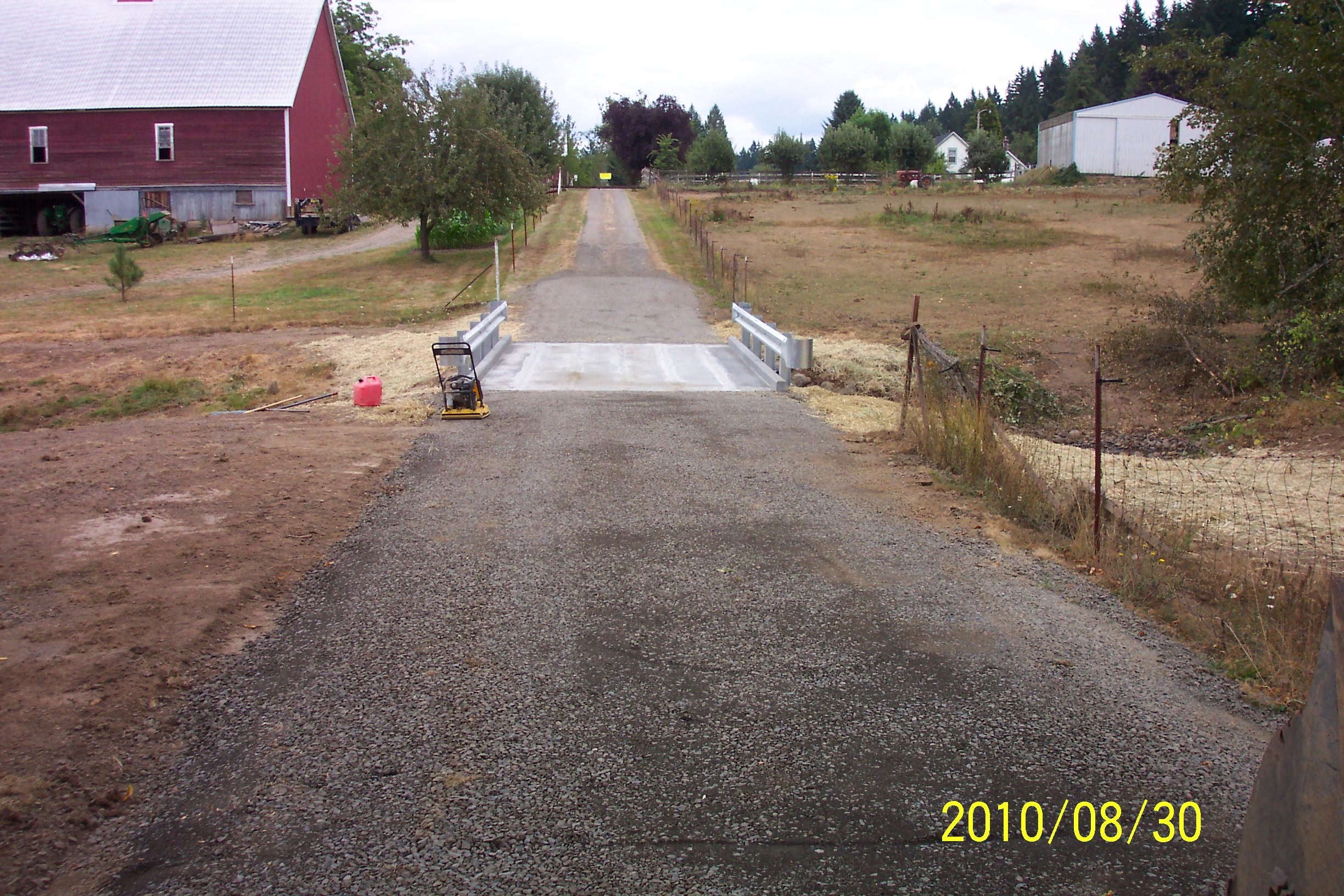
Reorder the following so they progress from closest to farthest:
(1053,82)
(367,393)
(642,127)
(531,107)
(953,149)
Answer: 1. (367,393)
2. (531,107)
3. (642,127)
4. (953,149)
5. (1053,82)

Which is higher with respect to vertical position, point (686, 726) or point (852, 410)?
point (852, 410)

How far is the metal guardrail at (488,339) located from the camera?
589 inches

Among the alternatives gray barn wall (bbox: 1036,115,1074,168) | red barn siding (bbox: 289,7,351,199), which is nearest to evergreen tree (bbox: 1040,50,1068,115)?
gray barn wall (bbox: 1036,115,1074,168)

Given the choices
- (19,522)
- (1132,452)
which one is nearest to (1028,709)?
(19,522)

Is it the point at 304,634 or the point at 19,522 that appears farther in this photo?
the point at 19,522

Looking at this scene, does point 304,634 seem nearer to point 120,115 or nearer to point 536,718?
point 536,718

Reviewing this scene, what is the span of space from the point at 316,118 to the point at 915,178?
129 ft

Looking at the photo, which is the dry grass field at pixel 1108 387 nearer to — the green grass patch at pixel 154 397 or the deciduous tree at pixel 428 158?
the deciduous tree at pixel 428 158

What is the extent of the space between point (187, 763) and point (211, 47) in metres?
50.4

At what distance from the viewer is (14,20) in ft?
157

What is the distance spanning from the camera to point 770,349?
1551cm

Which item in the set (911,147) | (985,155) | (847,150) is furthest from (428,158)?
(985,155)

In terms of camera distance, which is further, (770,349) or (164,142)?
(164,142)

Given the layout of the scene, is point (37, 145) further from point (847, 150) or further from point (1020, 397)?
point (847, 150)
